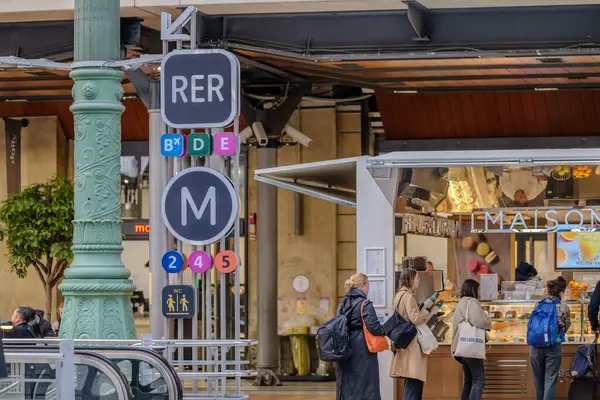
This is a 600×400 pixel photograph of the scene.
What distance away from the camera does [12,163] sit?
22.2m

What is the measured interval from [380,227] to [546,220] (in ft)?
6.45

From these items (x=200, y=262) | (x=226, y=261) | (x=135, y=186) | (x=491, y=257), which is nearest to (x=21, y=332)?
(x=200, y=262)

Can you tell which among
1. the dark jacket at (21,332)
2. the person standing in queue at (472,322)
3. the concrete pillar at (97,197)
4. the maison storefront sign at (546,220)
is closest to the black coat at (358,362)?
the person standing in queue at (472,322)

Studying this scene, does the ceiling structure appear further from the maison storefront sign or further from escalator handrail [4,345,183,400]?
escalator handrail [4,345,183,400]

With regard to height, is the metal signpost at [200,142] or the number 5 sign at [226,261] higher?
the metal signpost at [200,142]

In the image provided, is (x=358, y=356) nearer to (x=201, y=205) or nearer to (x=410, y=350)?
(x=410, y=350)

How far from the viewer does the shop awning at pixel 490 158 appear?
13781 millimetres

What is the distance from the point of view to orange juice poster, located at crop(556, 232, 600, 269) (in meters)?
16.9

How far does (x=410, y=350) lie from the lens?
527 inches

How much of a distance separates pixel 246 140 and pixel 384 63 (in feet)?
14.5

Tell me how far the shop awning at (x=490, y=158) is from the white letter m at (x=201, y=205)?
142 inches

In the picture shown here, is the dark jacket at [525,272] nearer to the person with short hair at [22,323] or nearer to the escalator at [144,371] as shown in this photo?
the person with short hair at [22,323]

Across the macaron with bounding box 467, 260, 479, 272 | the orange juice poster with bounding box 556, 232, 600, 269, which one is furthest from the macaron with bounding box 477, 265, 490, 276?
the orange juice poster with bounding box 556, 232, 600, 269

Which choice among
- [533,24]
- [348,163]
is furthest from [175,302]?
[533,24]
